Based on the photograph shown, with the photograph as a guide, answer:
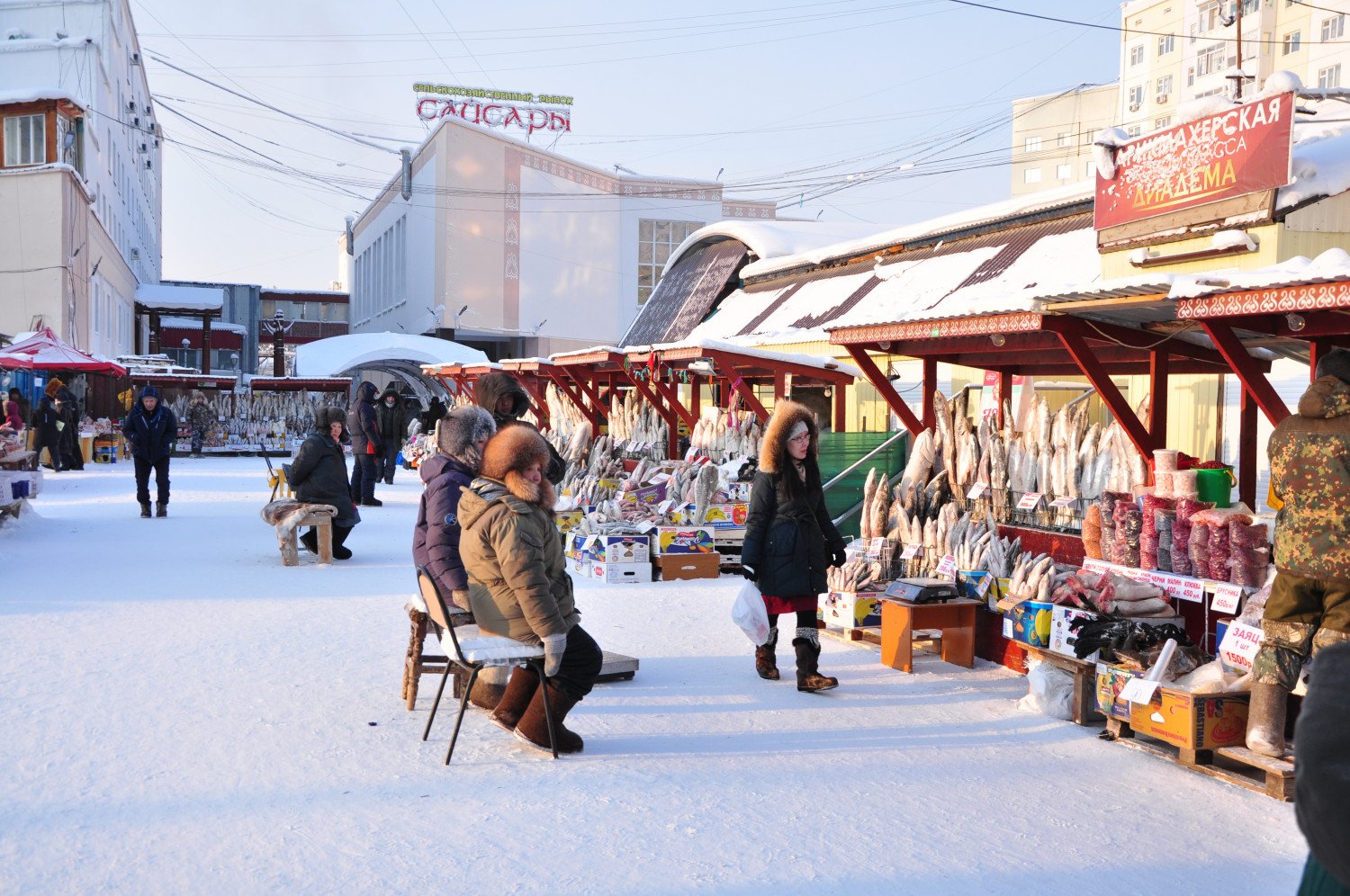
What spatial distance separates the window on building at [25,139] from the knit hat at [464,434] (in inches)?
1048

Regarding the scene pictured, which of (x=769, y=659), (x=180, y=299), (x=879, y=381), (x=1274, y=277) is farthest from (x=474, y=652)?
(x=180, y=299)

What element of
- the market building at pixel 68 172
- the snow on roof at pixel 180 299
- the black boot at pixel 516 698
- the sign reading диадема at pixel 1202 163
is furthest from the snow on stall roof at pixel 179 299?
the black boot at pixel 516 698

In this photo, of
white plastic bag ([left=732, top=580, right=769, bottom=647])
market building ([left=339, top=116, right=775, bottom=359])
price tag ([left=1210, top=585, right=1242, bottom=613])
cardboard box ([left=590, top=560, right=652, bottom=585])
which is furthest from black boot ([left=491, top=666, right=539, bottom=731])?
market building ([left=339, top=116, right=775, bottom=359])

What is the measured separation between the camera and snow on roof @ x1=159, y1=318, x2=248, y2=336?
178 ft

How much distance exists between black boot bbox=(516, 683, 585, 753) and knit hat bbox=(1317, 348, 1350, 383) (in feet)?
11.4

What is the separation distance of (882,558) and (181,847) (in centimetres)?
529

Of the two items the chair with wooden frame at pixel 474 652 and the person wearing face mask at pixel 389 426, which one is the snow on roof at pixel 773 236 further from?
the chair with wooden frame at pixel 474 652

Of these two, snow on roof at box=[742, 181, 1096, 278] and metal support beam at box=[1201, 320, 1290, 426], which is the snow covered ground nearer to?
metal support beam at box=[1201, 320, 1290, 426]

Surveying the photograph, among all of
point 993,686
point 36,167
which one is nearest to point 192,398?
point 36,167

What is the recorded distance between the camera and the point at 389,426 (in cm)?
1997

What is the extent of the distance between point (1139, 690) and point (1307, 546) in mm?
1059

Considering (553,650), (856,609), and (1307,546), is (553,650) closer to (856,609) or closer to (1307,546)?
(1307,546)

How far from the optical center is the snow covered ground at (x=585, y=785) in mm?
3883

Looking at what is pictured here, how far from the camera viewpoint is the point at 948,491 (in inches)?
329
